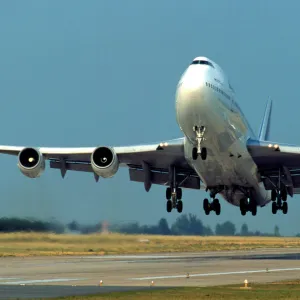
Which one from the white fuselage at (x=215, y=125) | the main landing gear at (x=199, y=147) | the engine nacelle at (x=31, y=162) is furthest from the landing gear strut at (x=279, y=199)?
the engine nacelle at (x=31, y=162)

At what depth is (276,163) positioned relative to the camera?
44906mm

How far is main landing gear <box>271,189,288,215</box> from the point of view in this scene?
47.1m

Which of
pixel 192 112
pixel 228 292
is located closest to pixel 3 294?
pixel 228 292

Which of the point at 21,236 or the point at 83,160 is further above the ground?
the point at 83,160

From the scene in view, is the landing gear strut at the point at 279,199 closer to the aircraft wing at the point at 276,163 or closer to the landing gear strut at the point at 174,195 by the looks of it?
the aircraft wing at the point at 276,163

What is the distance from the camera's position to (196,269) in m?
38.7

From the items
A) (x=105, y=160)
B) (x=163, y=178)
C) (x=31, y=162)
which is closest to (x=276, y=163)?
(x=163, y=178)

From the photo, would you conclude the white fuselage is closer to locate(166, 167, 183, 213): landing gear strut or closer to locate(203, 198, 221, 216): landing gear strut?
locate(166, 167, 183, 213): landing gear strut

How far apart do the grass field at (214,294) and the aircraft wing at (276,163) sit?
13754 mm

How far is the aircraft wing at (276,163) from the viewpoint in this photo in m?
41.5

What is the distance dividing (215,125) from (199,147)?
3.91ft

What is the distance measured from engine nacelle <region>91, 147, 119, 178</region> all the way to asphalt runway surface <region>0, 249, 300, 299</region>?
460 centimetres

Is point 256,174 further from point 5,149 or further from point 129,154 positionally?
point 5,149

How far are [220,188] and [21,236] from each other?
11441mm
